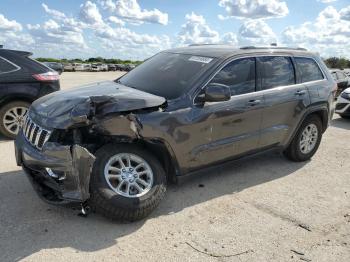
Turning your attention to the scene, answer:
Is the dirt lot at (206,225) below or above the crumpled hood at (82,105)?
below

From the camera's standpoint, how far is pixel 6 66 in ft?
22.9

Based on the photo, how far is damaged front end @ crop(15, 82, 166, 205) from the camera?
369 centimetres

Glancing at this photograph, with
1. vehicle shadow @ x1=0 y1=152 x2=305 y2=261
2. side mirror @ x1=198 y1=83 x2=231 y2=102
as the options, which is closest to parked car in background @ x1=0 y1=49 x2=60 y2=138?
vehicle shadow @ x1=0 y1=152 x2=305 y2=261

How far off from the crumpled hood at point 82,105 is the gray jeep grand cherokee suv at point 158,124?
0.01m

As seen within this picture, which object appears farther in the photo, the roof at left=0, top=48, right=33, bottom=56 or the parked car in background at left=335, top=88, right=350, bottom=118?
the parked car in background at left=335, top=88, right=350, bottom=118

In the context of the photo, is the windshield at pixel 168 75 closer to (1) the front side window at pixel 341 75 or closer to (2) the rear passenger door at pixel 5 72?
(2) the rear passenger door at pixel 5 72

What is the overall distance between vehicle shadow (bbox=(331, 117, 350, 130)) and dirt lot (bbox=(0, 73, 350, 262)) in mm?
4713

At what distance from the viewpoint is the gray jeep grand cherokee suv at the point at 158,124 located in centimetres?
381

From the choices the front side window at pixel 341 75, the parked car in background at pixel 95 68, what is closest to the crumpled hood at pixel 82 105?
the front side window at pixel 341 75

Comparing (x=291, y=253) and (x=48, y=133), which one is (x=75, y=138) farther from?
(x=291, y=253)

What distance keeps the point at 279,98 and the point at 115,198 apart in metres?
2.81

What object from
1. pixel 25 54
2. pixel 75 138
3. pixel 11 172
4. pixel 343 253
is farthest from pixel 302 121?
pixel 25 54

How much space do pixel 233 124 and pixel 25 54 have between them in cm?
445

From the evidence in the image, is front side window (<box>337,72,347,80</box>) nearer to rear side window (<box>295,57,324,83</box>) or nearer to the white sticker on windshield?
rear side window (<box>295,57,324,83</box>)
